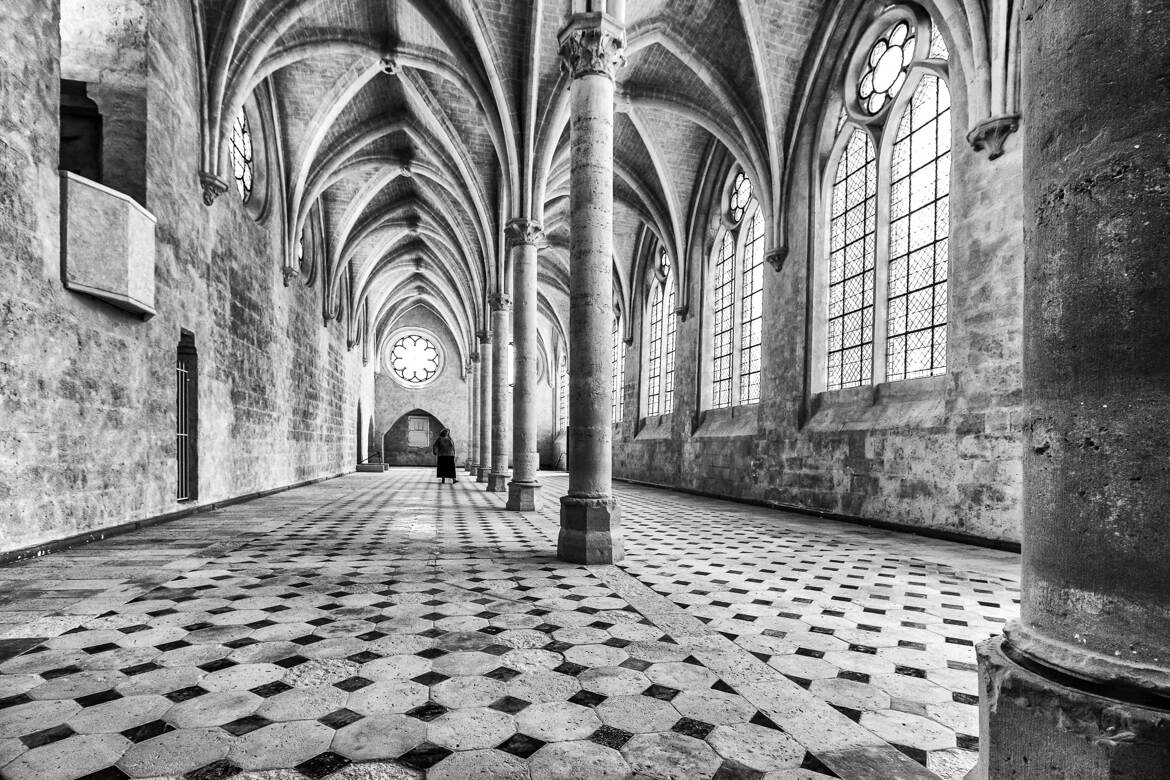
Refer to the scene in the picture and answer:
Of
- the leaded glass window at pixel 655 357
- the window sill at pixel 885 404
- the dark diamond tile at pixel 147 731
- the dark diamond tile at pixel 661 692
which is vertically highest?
the leaded glass window at pixel 655 357

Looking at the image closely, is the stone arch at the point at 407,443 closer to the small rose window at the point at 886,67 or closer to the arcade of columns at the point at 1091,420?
the small rose window at the point at 886,67

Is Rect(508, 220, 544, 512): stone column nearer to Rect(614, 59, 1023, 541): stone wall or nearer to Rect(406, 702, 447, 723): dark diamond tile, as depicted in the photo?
Rect(614, 59, 1023, 541): stone wall

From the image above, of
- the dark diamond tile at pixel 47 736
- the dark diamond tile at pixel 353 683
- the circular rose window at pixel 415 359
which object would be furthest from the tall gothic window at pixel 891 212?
the circular rose window at pixel 415 359

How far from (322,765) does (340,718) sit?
17.0 inches

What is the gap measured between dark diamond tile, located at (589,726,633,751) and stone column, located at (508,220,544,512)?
9760 millimetres

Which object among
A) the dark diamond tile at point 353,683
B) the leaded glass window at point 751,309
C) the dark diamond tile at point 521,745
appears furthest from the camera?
the leaded glass window at point 751,309

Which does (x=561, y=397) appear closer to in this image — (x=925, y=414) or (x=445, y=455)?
(x=445, y=455)

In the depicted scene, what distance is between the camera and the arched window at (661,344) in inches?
861

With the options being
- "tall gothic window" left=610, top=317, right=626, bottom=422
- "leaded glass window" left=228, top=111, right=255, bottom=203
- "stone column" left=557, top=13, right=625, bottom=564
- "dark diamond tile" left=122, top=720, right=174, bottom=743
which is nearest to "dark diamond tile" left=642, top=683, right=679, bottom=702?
"dark diamond tile" left=122, top=720, right=174, bottom=743

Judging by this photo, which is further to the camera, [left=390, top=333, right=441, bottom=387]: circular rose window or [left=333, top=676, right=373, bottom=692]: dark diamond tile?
[left=390, top=333, right=441, bottom=387]: circular rose window

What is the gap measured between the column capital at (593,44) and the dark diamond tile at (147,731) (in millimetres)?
7208

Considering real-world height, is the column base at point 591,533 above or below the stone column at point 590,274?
below

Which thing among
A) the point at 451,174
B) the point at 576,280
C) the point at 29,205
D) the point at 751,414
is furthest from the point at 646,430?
the point at 29,205

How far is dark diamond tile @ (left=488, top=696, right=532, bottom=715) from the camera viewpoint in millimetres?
2992
